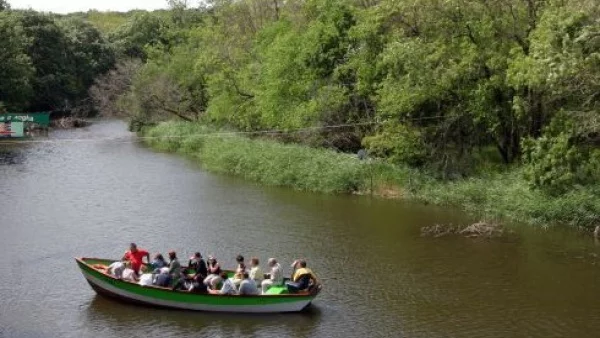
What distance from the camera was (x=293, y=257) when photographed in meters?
26.9

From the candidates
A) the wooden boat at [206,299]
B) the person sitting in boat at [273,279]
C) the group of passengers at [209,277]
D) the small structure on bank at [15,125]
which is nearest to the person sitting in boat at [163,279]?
the group of passengers at [209,277]

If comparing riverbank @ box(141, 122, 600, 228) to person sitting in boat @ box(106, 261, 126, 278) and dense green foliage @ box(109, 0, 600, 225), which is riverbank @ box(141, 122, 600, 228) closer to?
dense green foliage @ box(109, 0, 600, 225)

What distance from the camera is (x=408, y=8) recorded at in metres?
36.9

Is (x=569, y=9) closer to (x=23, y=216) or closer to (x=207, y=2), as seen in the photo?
(x=23, y=216)

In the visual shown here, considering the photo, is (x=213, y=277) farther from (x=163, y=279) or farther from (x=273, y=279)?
(x=273, y=279)

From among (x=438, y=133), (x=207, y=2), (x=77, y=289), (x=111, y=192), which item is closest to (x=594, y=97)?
(x=438, y=133)

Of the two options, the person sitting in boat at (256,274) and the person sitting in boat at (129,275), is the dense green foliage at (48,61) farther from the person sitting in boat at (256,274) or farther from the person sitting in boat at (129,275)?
the person sitting in boat at (256,274)

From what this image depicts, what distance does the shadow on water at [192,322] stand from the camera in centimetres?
2006

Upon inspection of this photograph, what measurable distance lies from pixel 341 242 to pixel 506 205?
8.06 metres

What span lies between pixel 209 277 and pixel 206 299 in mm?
967

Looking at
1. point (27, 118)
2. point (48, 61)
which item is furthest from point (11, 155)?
point (48, 61)

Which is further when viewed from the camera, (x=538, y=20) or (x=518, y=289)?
(x=538, y=20)

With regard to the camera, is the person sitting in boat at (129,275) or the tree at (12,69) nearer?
the person sitting in boat at (129,275)

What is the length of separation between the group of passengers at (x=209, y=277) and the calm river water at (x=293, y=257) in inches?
31.6
